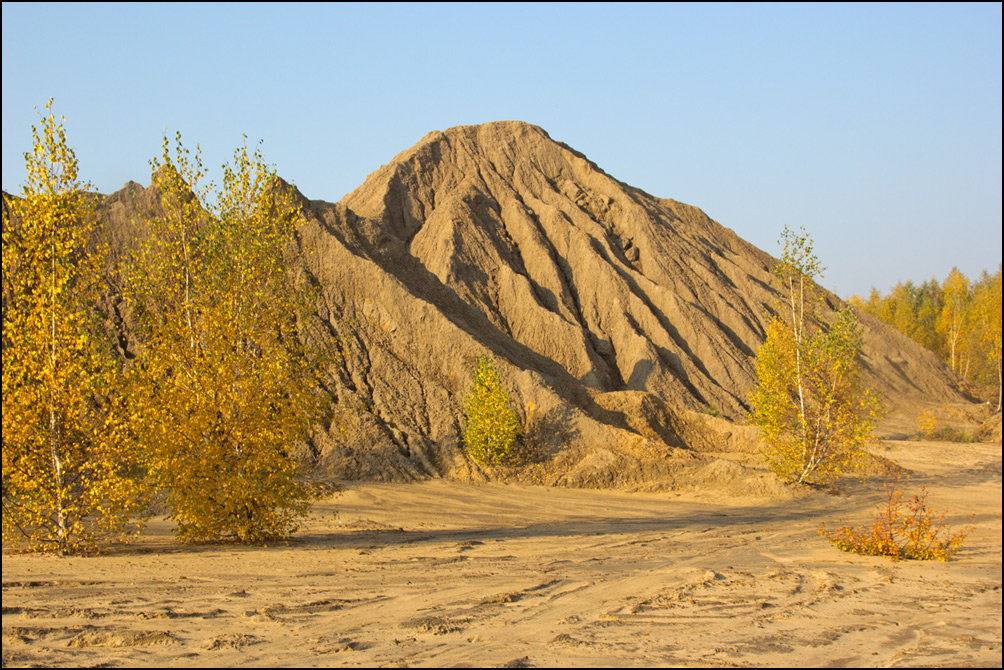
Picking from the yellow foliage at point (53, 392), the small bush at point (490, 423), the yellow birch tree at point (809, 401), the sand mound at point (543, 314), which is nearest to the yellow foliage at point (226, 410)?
the yellow foliage at point (53, 392)

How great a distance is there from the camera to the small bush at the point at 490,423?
23469 millimetres

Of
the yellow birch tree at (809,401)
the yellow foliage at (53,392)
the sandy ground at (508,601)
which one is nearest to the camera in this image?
the sandy ground at (508,601)

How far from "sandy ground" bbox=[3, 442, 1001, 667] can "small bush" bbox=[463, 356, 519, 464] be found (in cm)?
785

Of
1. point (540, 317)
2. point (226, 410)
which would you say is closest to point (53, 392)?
point (226, 410)

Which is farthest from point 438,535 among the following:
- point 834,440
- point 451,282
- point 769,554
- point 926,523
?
point 451,282

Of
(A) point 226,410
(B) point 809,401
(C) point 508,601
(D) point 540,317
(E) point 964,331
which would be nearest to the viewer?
(C) point 508,601

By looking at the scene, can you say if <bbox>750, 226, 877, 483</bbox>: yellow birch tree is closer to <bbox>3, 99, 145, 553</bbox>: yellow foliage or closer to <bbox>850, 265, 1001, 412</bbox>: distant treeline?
<bbox>3, 99, 145, 553</bbox>: yellow foliage

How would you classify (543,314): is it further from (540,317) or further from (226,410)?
(226,410)

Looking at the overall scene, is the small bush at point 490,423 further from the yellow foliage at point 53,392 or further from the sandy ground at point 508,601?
the yellow foliage at point 53,392

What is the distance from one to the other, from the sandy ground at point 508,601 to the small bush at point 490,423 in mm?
7850

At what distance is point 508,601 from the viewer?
28.5ft

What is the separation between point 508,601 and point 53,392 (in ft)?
24.1

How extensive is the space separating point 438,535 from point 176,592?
664 centimetres

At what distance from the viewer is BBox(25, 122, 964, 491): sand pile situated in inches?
967
